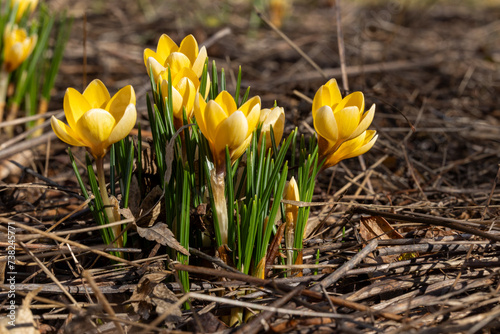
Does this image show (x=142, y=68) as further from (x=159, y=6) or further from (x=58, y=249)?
(x=58, y=249)

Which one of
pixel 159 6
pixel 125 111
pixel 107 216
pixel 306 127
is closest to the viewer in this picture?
pixel 125 111

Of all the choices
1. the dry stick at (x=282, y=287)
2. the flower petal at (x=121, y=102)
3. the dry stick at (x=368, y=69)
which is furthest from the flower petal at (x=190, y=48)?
the dry stick at (x=368, y=69)

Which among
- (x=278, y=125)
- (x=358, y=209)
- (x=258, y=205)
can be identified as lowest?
(x=358, y=209)

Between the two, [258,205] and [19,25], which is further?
[19,25]

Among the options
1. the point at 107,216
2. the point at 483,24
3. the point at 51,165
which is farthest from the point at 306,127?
the point at 483,24

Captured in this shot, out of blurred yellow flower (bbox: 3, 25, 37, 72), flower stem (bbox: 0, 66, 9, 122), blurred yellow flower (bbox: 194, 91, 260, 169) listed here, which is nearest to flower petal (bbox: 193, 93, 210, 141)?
blurred yellow flower (bbox: 194, 91, 260, 169)

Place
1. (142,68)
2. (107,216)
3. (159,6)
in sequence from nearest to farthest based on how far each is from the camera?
(107,216) < (142,68) < (159,6)
